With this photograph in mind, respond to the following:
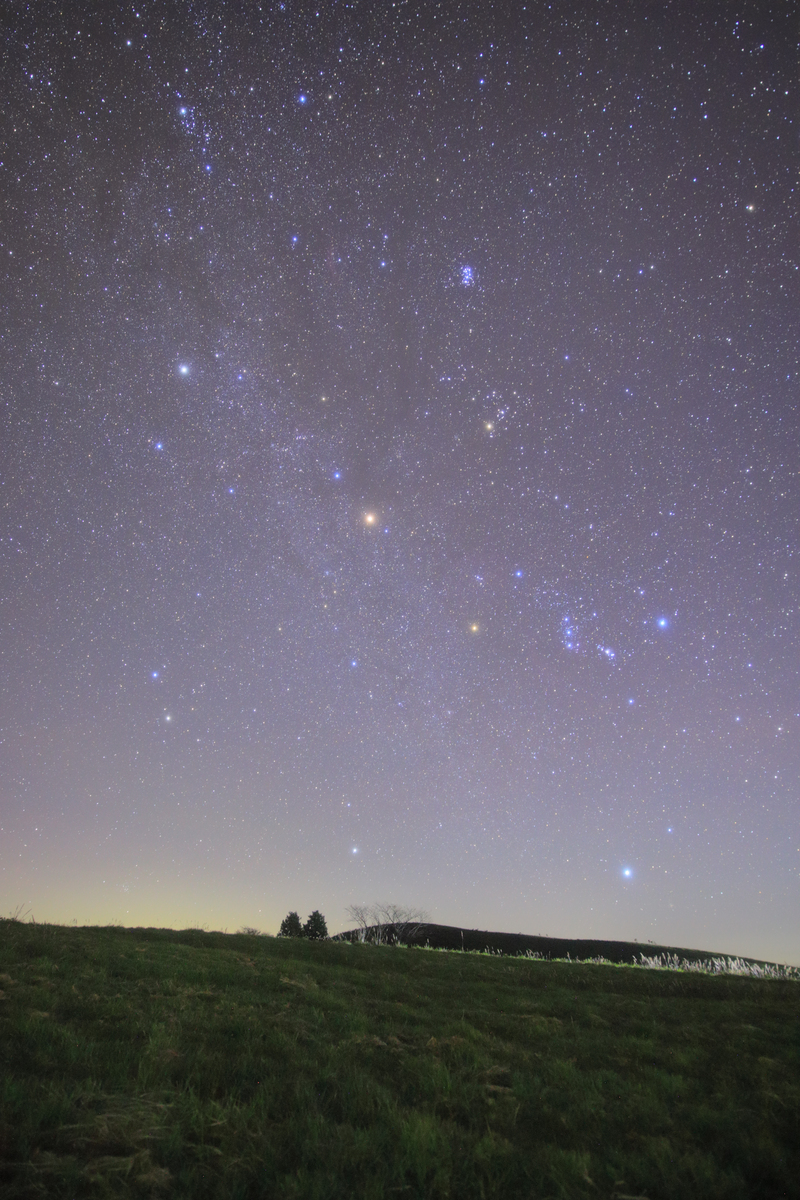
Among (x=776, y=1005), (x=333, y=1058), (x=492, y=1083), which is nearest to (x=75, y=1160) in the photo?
(x=333, y=1058)

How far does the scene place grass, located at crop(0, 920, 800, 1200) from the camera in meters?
4.94

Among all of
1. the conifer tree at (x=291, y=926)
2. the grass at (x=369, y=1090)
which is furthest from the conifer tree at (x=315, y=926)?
the grass at (x=369, y=1090)

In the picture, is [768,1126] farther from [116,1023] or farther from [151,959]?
[151,959]

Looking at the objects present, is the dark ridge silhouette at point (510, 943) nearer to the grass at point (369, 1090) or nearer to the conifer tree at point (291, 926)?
the conifer tree at point (291, 926)

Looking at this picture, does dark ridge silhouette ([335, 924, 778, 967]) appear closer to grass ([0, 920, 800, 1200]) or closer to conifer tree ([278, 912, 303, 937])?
conifer tree ([278, 912, 303, 937])

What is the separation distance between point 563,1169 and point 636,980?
40.0 feet

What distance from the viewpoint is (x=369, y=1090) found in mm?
6684

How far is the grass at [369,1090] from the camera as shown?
4.94m

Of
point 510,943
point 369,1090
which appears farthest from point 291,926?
point 369,1090

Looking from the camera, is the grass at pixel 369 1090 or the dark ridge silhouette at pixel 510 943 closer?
the grass at pixel 369 1090

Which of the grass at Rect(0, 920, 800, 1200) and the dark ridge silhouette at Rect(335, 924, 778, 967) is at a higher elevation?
the grass at Rect(0, 920, 800, 1200)

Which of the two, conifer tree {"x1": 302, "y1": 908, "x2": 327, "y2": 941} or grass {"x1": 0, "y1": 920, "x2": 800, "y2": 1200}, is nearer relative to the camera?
grass {"x1": 0, "y1": 920, "x2": 800, "y2": 1200}

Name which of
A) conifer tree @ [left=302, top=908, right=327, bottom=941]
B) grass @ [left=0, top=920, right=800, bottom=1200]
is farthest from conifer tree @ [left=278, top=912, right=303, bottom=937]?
grass @ [left=0, top=920, right=800, bottom=1200]

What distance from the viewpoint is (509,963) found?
18125 millimetres
